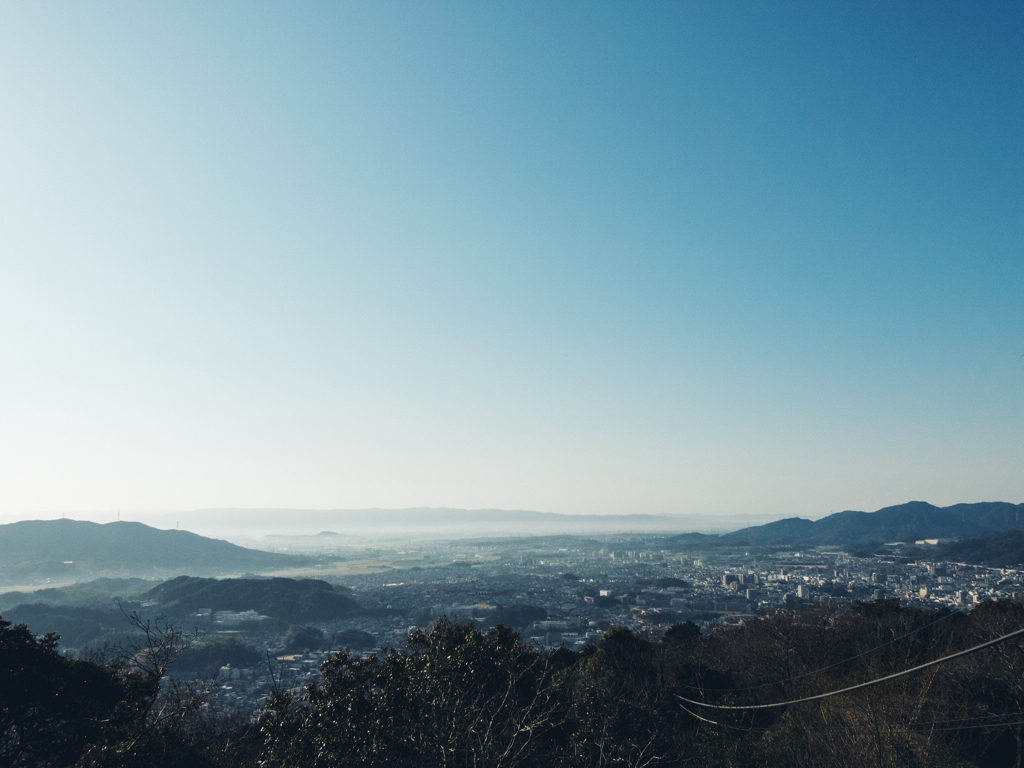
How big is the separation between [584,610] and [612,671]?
1025 inches

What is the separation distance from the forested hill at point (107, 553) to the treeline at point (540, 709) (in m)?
71.7

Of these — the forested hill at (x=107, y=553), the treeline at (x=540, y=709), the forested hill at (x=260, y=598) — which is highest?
the treeline at (x=540, y=709)

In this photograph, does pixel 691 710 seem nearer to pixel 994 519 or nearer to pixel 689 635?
pixel 689 635

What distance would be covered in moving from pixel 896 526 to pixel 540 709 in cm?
11535

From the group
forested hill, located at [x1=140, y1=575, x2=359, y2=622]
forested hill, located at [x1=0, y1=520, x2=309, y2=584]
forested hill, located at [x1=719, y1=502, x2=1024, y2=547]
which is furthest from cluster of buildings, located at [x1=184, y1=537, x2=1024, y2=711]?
forested hill, located at [x1=0, y1=520, x2=309, y2=584]

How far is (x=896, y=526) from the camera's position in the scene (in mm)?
94438

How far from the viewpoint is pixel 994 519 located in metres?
89.5

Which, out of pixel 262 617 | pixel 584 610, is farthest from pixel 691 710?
pixel 262 617

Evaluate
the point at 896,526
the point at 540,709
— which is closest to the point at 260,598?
the point at 540,709

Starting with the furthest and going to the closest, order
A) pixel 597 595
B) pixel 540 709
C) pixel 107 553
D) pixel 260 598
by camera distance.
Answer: pixel 107 553 < pixel 597 595 < pixel 260 598 < pixel 540 709

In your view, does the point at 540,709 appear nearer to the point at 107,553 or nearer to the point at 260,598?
the point at 260,598

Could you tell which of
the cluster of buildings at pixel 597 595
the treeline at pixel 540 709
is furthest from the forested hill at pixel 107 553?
the treeline at pixel 540 709

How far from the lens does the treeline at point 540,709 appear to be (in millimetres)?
6469

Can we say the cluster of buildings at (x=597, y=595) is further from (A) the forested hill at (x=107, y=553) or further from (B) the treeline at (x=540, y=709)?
(A) the forested hill at (x=107, y=553)
